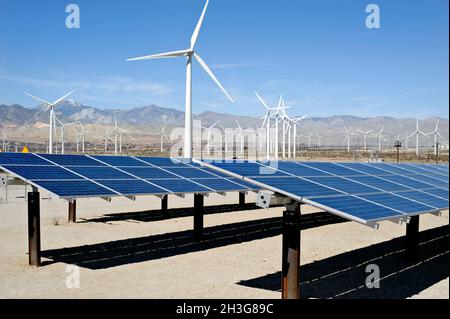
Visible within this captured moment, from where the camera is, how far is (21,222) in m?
35.9

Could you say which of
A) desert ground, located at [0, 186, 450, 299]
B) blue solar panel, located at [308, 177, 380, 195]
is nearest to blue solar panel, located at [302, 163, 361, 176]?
blue solar panel, located at [308, 177, 380, 195]

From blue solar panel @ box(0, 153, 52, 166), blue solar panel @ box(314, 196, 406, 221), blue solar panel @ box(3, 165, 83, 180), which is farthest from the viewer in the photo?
blue solar panel @ box(0, 153, 52, 166)

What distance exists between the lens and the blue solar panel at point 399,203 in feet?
61.3

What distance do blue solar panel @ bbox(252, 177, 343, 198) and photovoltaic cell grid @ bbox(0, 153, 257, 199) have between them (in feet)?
30.5

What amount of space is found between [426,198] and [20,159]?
20.0m

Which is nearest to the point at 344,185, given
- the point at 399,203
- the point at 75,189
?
the point at 399,203

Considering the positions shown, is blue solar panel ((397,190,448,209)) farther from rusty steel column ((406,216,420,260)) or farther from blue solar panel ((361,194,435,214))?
rusty steel column ((406,216,420,260))

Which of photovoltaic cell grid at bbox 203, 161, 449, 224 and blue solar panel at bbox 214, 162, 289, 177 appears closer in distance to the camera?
photovoltaic cell grid at bbox 203, 161, 449, 224

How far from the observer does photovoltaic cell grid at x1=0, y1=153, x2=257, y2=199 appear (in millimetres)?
23000

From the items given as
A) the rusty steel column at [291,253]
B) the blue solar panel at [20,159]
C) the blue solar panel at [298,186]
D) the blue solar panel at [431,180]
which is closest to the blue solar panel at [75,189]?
the blue solar panel at [20,159]

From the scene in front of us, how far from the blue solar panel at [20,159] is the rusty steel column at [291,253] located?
14.5 m

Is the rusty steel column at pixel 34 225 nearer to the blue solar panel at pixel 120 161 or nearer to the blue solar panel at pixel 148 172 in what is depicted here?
the blue solar panel at pixel 148 172

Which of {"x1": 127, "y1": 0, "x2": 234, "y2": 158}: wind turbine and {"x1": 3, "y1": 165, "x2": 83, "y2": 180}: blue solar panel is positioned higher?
{"x1": 127, "y1": 0, "x2": 234, "y2": 158}: wind turbine
